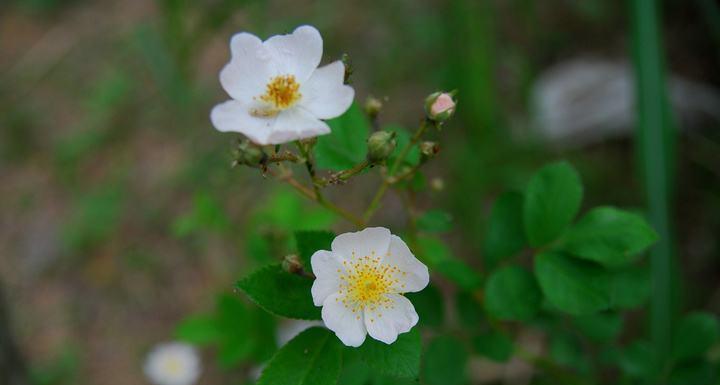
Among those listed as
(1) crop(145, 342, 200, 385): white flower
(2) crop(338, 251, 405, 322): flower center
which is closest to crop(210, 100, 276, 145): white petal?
(2) crop(338, 251, 405, 322): flower center

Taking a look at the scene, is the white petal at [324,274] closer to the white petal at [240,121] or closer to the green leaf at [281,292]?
the green leaf at [281,292]

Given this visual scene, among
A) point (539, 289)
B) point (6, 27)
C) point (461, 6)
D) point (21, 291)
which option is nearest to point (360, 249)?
point (539, 289)

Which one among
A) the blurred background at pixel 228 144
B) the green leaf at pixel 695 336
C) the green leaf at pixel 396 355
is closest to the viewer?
the green leaf at pixel 396 355

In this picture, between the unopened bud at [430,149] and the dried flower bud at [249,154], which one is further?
the unopened bud at [430,149]

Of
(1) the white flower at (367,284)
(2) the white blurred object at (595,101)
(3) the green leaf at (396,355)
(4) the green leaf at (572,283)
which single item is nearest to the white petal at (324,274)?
(1) the white flower at (367,284)

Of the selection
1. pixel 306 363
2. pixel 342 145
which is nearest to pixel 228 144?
pixel 342 145

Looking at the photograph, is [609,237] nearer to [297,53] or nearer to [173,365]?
[297,53]
